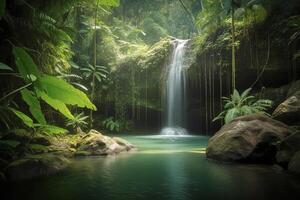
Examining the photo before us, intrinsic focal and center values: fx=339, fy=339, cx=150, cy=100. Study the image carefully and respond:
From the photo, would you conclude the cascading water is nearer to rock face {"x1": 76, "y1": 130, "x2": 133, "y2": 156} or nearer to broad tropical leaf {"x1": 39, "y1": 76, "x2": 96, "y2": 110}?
rock face {"x1": 76, "y1": 130, "x2": 133, "y2": 156}

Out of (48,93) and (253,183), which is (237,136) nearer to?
(253,183)

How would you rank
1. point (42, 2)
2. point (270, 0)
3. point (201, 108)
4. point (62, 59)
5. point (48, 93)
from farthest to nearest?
point (201, 108) < point (270, 0) < point (62, 59) < point (42, 2) < point (48, 93)

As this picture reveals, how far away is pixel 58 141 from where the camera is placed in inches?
379

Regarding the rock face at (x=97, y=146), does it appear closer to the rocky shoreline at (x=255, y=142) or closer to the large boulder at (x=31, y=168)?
the large boulder at (x=31, y=168)

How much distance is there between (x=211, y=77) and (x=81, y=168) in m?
9.61

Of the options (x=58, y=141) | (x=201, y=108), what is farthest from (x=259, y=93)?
(x=58, y=141)

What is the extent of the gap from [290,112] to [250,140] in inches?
81.7

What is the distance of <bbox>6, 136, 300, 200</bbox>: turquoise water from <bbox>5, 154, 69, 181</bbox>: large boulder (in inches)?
10.8

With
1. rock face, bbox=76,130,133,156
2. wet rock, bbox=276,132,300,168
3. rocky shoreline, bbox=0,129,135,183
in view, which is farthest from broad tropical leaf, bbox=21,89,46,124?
rock face, bbox=76,130,133,156

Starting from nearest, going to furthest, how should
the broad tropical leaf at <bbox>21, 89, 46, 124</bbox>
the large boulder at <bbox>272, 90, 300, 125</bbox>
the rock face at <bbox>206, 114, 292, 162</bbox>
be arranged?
the broad tropical leaf at <bbox>21, 89, 46, 124</bbox>
the rock face at <bbox>206, 114, 292, 162</bbox>
the large boulder at <bbox>272, 90, 300, 125</bbox>

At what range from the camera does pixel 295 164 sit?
19.4 feet

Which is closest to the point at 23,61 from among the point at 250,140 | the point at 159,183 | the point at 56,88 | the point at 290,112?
the point at 56,88

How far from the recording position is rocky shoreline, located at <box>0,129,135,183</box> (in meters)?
5.82

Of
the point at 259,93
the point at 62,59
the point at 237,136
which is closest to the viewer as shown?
the point at 237,136
